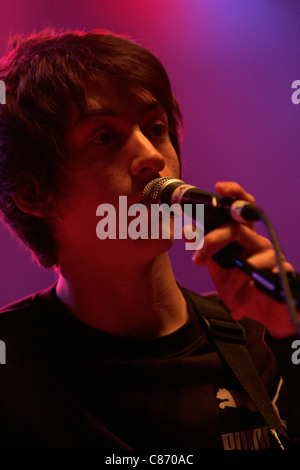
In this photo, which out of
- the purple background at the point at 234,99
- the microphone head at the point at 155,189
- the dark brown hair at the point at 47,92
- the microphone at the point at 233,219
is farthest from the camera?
the purple background at the point at 234,99

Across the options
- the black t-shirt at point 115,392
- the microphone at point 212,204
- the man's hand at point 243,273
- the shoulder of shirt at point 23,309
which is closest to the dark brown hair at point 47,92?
the shoulder of shirt at point 23,309

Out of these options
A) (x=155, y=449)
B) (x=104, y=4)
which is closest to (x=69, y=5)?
(x=104, y=4)

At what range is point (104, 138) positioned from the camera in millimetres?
1135

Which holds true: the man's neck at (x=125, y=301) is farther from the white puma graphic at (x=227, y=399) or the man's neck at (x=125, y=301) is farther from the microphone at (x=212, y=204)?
the microphone at (x=212, y=204)

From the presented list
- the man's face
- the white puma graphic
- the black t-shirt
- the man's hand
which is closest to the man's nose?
the man's face

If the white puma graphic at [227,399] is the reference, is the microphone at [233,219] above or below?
above

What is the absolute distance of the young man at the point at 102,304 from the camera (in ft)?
3.47

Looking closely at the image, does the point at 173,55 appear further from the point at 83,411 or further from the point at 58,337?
the point at 83,411

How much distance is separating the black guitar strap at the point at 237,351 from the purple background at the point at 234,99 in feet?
1.70

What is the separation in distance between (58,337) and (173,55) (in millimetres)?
1276

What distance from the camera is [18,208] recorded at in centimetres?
138

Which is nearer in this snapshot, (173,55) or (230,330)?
(230,330)

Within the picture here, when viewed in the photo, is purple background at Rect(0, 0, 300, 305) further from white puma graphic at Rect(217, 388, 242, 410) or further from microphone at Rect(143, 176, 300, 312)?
microphone at Rect(143, 176, 300, 312)
